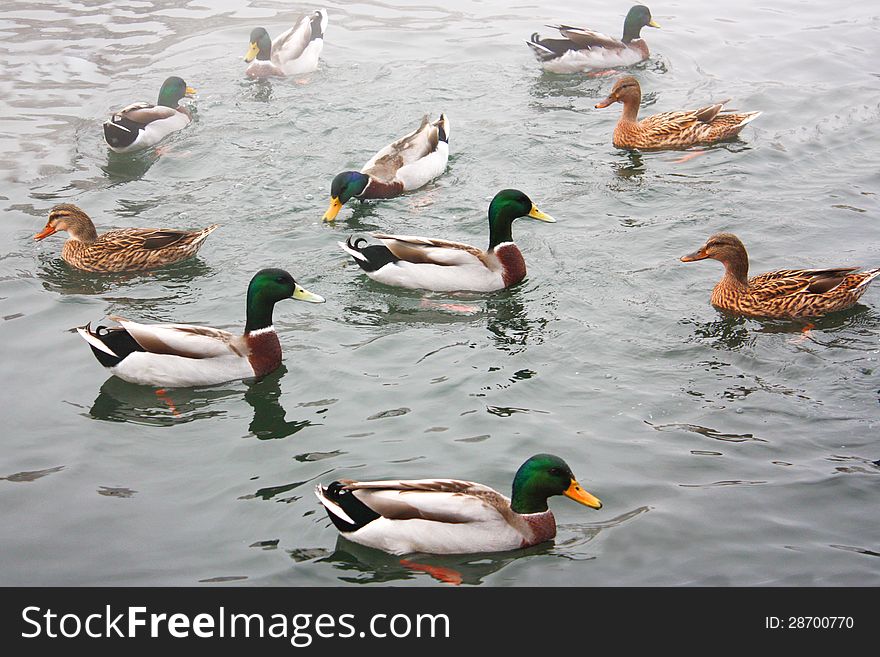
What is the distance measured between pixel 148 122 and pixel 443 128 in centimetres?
378

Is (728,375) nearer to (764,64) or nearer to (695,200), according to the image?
(695,200)

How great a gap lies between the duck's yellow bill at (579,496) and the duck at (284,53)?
10.9m

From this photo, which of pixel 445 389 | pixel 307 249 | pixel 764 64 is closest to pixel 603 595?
pixel 445 389

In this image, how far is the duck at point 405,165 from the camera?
12.6 meters

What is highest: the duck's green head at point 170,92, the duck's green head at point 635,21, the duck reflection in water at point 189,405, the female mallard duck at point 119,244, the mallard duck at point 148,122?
the duck's green head at point 635,21

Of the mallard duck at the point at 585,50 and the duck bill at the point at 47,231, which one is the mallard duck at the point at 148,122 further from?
the mallard duck at the point at 585,50

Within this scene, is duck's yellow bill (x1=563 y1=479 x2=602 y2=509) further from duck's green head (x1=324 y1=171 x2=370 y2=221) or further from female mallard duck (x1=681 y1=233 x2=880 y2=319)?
duck's green head (x1=324 y1=171 x2=370 y2=221)

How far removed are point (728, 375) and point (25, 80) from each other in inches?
479

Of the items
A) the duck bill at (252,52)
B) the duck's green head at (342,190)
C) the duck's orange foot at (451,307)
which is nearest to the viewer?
the duck's orange foot at (451,307)

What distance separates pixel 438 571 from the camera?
21.8ft

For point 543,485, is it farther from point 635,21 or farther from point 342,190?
point 635,21

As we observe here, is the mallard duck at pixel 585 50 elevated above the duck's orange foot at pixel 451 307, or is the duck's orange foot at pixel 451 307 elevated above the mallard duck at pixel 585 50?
the mallard duck at pixel 585 50

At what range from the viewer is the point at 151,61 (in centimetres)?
1712

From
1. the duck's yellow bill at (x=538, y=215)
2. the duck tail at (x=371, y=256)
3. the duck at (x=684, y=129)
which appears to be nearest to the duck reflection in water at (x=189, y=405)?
the duck tail at (x=371, y=256)
